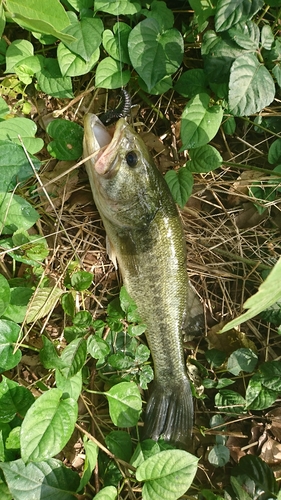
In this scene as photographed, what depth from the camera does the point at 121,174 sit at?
2164 millimetres

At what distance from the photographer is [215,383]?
254 centimetres

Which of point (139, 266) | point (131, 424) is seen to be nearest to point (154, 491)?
point (131, 424)

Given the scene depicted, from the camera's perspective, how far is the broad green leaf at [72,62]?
86.7 inches

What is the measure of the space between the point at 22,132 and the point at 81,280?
826mm

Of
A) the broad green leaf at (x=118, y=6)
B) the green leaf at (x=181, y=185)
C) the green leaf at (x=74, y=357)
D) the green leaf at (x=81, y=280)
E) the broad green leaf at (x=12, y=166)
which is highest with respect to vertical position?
the broad green leaf at (x=118, y=6)

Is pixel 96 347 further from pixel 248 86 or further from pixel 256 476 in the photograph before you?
pixel 248 86

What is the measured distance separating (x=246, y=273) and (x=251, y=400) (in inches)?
30.2

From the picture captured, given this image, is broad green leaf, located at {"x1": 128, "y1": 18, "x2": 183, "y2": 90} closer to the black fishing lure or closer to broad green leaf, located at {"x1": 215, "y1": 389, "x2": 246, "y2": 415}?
the black fishing lure

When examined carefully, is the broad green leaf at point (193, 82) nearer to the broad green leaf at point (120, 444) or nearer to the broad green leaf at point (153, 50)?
the broad green leaf at point (153, 50)

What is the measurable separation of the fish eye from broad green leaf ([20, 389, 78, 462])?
1180 millimetres

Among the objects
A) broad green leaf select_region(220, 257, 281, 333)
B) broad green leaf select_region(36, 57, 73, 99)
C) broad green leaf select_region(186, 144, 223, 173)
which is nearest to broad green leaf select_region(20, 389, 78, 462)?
broad green leaf select_region(220, 257, 281, 333)

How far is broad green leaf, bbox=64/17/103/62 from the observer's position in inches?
85.7

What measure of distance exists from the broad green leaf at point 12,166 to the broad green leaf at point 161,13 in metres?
0.97

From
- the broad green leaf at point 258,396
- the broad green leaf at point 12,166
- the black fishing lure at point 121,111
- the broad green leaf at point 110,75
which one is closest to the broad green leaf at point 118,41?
the broad green leaf at point 110,75
